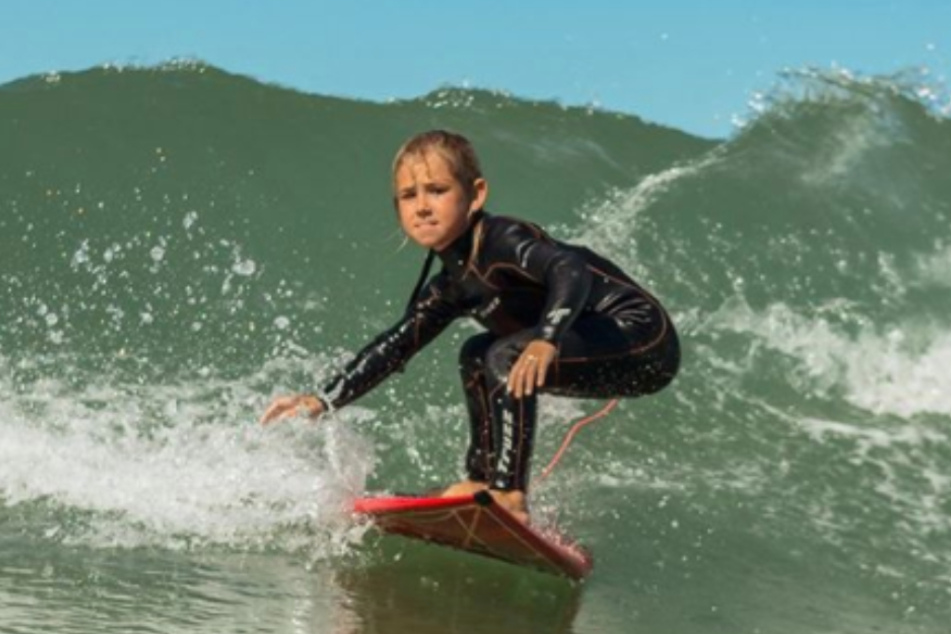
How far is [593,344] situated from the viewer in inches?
190

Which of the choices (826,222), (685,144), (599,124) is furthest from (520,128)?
(826,222)

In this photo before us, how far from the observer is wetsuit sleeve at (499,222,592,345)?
443 cm

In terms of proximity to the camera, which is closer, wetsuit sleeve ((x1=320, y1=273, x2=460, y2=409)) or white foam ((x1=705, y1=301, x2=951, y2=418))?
wetsuit sleeve ((x1=320, y1=273, x2=460, y2=409))

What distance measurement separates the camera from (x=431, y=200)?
15.4 ft

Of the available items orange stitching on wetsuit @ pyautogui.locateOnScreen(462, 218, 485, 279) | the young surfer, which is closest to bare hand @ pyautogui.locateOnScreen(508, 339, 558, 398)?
the young surfer

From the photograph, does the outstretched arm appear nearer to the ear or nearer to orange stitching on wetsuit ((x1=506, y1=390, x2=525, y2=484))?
the ear

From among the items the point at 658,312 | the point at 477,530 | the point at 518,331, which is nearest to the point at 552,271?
the point at 518,331

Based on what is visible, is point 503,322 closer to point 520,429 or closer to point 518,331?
point 518,331

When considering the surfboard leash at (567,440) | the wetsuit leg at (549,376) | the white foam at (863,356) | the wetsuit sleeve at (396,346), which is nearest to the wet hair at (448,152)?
the wetsuit sleeve at (396,346)

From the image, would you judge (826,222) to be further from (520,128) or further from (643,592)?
(643,592)

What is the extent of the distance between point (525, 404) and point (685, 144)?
10.9m

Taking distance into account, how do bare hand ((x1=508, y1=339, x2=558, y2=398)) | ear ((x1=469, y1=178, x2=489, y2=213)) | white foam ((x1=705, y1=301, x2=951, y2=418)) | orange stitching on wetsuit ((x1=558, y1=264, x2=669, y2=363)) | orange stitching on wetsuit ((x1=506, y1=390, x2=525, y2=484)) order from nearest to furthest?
bare hand ((x1=508, y1=339, x2=558, y2=398))
orange stitching on wetsuit ((x1=506, y1=390, x2=525, y2=484))
ear ((x1=469, y1=178, x2=489, y2=213))
orange stitching on wetsuit ((x1=558, y1=264, x2=669, y2=363))
white foam ((x1=705, y1=301, x2=951, y2=418))

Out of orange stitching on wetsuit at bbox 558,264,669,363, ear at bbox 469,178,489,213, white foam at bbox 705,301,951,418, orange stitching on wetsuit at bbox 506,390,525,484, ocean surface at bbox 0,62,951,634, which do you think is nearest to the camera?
orange stitching on wetsuit at bbox 506,390,525,484

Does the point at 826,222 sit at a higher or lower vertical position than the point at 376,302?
higher
